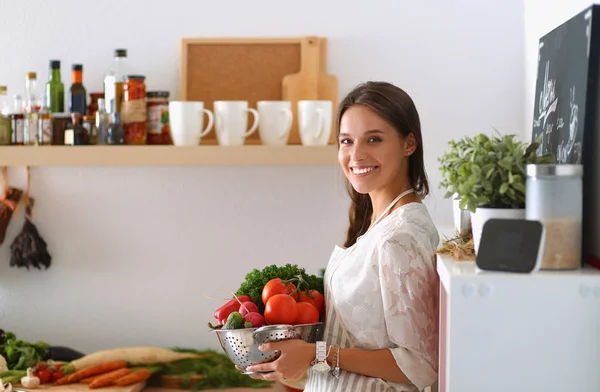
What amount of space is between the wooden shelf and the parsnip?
56 centimetres

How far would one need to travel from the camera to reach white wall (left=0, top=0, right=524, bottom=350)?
252 centimetres

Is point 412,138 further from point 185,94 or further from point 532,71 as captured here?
point 185,94

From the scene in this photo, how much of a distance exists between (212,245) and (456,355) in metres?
1.59

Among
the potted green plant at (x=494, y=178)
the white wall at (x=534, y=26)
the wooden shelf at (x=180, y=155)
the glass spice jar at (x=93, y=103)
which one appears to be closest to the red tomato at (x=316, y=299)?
the potted green plant at (x=494, y=178)

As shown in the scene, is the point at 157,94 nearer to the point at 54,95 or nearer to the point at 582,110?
the point at 54,95

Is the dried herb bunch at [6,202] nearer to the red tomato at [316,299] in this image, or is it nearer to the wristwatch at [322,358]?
the red tomato at [316,299]

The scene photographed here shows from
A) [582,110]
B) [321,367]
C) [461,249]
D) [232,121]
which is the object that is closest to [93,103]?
[232,121]

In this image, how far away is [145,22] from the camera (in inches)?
101

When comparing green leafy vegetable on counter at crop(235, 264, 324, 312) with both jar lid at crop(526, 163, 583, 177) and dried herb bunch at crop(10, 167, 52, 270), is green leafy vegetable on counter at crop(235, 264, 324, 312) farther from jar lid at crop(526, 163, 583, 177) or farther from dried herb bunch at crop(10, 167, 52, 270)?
dried herb bunch at crop(10, 167, 52, 270)

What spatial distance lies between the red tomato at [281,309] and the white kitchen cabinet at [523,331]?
1.43 feet

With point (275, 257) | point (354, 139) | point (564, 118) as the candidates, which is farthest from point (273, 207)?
point (564, 118)

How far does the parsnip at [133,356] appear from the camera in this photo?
247cm

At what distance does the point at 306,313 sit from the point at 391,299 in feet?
0.56

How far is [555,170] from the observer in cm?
109
